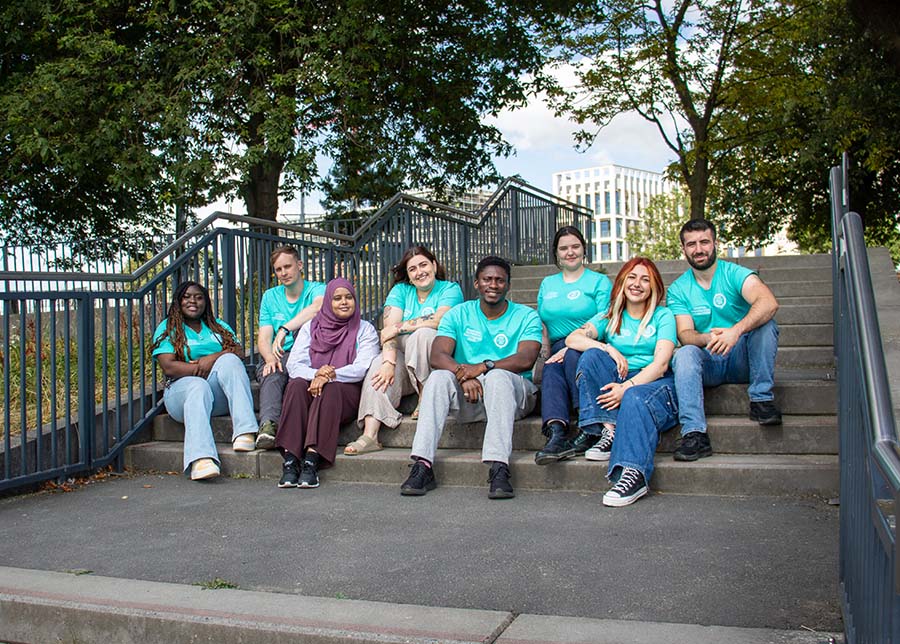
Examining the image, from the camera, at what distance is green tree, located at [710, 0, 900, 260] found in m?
17.1

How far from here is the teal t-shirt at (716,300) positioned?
580cm

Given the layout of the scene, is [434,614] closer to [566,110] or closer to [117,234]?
[117,234]

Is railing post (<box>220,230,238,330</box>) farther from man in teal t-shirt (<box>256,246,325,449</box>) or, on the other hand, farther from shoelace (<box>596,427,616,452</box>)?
shoelace (<box>596,427,616,452</box>)

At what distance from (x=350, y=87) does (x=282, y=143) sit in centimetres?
134

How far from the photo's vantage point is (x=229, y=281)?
7406 millimetres

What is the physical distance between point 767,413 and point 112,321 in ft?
14.4

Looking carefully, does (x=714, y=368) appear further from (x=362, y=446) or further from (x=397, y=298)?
(x=397, y=298)

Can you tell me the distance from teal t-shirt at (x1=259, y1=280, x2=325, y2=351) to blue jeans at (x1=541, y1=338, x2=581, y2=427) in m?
2.23

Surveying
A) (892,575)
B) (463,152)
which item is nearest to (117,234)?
(463,152)

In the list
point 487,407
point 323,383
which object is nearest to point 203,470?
point 323,383

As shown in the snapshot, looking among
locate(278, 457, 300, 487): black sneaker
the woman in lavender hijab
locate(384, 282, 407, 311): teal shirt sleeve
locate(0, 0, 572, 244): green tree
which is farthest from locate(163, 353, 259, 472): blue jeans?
locate(0, 0, 572, 244): green tree

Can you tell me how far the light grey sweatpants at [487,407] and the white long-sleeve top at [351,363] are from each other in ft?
2.35

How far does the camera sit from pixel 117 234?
56.0 feet

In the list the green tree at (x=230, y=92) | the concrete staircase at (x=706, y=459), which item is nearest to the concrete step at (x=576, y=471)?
the concrete staircase at (x=706, y=459)
